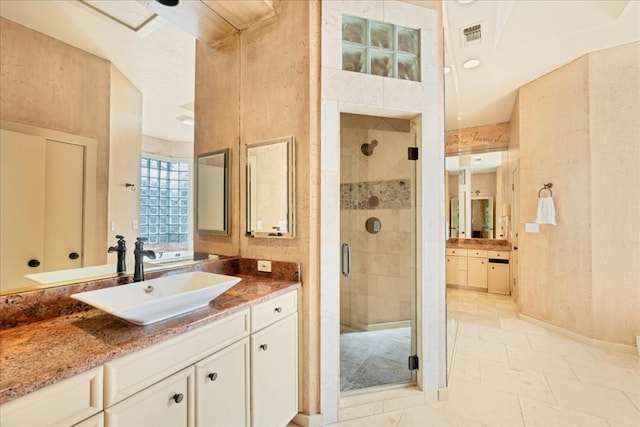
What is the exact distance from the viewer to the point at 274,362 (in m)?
1.70

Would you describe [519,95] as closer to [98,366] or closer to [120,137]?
[120,137]

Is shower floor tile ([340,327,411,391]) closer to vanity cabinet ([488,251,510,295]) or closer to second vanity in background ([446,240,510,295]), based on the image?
second vanity in background ([446,240,510,295])

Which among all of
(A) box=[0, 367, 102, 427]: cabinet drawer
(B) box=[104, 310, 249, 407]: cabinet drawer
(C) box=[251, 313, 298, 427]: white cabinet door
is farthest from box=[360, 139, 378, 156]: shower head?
(A) box=[0, 367, 102, 427]: cabinet drawer

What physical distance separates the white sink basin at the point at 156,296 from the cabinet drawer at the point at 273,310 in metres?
0.23

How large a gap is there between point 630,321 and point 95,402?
4.40 m

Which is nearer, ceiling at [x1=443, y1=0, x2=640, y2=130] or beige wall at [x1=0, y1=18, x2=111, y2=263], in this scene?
beige wall at [x1=0, y1=18, x2=111, y2=263]

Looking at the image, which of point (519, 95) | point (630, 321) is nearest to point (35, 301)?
point (630, 321)

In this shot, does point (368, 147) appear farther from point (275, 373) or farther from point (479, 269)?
point (479, 269)

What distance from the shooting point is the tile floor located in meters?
1.97

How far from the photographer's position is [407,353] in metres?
2.30

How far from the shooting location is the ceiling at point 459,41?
149 centimetres

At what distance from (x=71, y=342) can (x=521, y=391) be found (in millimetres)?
2987

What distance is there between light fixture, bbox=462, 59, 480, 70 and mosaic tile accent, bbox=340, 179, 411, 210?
183 centimetres

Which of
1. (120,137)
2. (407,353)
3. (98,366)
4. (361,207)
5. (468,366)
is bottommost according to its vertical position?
(468,366)
